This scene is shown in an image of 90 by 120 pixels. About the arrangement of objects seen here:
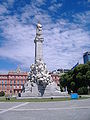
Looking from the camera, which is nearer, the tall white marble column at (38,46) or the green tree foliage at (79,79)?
the tall white marble column at (38,46)

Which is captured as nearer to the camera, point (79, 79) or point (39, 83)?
point (39, 83)

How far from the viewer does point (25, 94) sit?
4991cm

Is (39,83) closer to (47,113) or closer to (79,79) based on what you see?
(79,79)

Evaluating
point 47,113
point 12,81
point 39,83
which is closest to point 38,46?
point 39,83

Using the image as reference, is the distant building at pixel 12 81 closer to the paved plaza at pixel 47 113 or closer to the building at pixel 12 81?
the building at pixel 12 81

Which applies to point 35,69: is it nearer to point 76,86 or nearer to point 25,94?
point 25,94

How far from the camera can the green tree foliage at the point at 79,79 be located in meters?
61.1

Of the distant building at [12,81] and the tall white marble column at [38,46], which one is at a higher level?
the tall white marble column at [38,46]

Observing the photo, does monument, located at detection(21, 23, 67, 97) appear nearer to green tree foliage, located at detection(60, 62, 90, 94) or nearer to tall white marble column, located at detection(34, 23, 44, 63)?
tall white marble column, located at detection(34, 23, 44, 63)

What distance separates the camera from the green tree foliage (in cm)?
→ 6109

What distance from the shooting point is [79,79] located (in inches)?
2517

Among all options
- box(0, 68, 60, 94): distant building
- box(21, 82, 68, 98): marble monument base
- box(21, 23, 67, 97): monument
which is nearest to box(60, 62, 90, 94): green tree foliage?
box(21, 82, 68, 98): marble monument base

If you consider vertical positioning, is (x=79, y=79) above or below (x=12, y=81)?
below

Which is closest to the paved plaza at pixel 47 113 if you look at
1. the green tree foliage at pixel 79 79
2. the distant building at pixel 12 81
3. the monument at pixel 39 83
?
the monument at pixel 39 83
